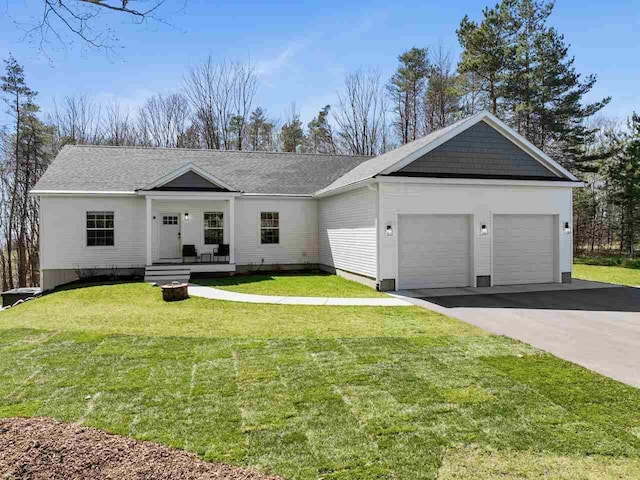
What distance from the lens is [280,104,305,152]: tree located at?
112ft

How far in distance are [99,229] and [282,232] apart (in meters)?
6.92

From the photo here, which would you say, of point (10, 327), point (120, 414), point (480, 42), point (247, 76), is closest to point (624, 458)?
point (120, 414)

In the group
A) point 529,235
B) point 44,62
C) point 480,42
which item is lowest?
point 529,235

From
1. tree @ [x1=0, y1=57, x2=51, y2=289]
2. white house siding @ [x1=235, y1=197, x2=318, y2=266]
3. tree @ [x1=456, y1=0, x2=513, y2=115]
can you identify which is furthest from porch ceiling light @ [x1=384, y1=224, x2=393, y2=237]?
tree @ [x1=0, y1=57, x2=51, y2=289]

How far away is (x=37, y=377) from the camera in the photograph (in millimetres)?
5211

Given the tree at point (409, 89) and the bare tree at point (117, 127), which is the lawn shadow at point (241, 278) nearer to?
the tree at point (409, 89)

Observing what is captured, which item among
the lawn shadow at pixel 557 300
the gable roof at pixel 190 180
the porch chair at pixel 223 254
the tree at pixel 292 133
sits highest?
the tree at pixel 292 133

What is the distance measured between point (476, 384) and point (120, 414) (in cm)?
387

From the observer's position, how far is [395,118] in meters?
33.0

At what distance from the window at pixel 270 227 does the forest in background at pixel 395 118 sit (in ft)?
53.4

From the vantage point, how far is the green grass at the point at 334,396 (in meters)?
3.46

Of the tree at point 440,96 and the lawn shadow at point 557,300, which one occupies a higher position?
the tree at point 440,96

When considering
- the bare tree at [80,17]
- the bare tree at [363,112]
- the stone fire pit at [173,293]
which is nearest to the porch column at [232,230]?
the stone fire pit at [173,293]

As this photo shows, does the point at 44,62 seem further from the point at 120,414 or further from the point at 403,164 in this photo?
the point at 403,164
